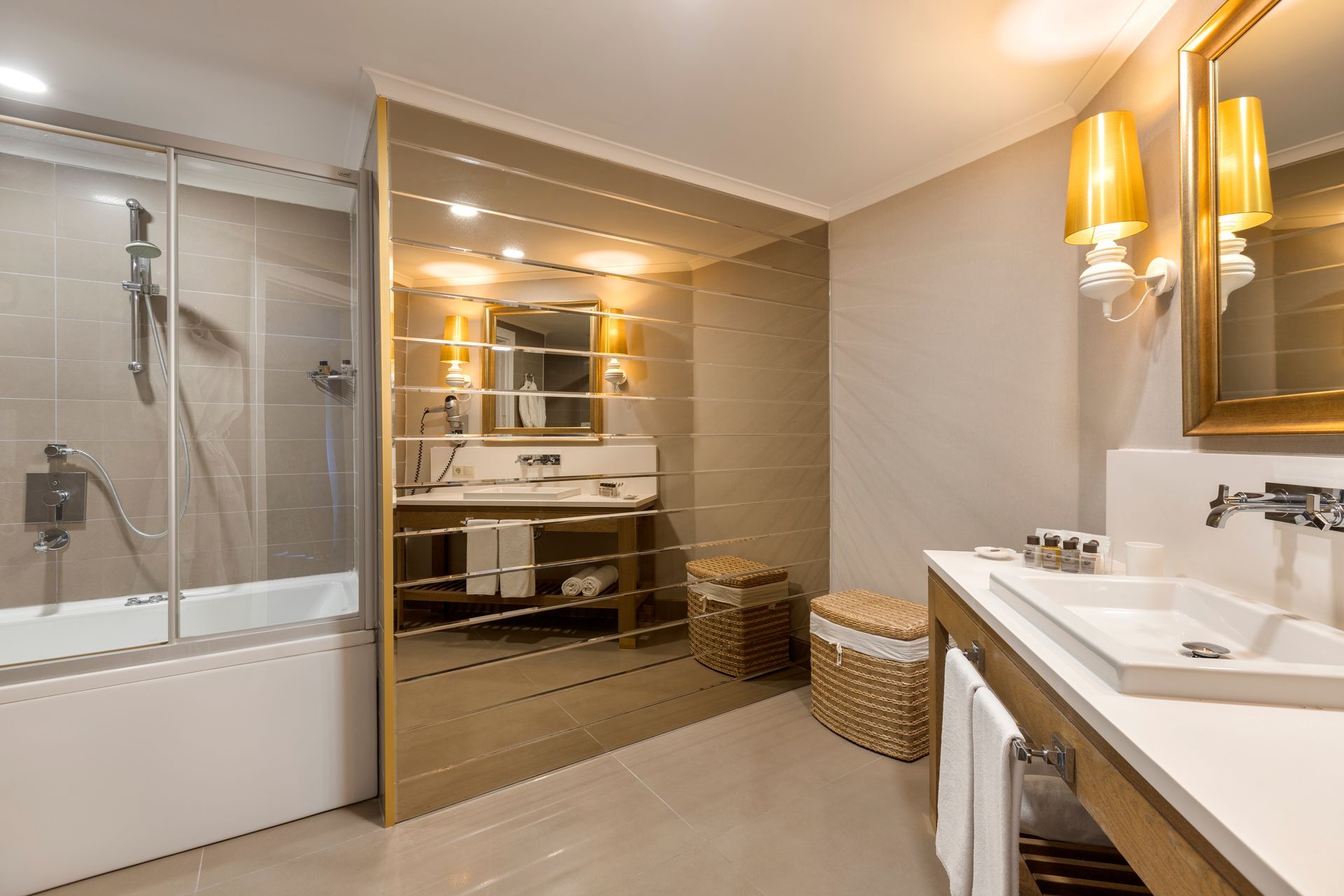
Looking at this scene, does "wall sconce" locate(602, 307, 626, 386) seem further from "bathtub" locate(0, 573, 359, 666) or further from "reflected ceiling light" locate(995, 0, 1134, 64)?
"reflected ceiling light" locate(995, 0, 1134, 64)

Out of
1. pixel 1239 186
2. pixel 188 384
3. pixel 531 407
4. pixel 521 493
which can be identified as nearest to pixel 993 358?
pixel 1239 186

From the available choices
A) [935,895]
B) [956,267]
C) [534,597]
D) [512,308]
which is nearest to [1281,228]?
[956,267]

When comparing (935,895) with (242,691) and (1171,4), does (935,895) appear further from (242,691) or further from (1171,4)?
(1171,4)

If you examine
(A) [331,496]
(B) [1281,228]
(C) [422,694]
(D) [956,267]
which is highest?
(D) [956,267]

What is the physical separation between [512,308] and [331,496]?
909 mm

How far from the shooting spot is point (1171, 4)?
1.51m

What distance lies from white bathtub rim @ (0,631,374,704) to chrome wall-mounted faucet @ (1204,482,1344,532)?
2.28 metres

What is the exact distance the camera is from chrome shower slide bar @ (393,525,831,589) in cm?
192

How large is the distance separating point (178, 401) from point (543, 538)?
48.3 inches

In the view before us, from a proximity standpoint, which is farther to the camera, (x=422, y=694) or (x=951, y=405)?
(x=951, y=405)

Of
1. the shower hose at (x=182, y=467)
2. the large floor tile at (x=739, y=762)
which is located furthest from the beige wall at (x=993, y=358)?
the shower hose at (x=182, y=467)

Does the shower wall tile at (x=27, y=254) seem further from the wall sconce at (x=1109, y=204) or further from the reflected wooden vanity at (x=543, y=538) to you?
the wall sconce at (x=1109, y=204)

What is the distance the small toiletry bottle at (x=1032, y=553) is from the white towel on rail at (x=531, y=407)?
1677 millimetres

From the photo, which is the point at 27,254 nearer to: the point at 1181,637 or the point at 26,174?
the point at 26,174
